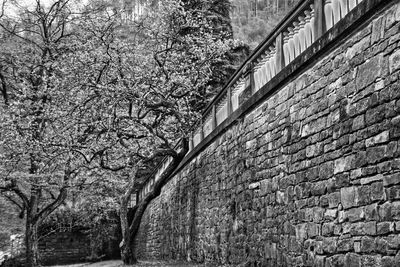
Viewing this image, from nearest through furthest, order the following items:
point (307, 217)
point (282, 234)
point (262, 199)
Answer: point (307, 217) → point (282, 234) → point (262, 199)

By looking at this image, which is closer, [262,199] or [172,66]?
[262,199]

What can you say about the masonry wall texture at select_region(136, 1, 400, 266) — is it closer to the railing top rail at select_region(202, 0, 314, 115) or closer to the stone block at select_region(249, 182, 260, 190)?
the stone block at select_region(249, 182, 260, 190)

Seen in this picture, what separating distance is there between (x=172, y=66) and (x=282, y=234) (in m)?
10.8

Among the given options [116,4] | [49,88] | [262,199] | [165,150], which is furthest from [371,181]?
[116,4]

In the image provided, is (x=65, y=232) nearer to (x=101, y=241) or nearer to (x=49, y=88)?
(x=101, y=241)

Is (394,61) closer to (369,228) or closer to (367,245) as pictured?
(369,228)

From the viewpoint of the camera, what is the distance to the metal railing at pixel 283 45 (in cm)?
675

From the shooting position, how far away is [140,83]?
16312 millimetres

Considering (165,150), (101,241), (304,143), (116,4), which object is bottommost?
(101,241)

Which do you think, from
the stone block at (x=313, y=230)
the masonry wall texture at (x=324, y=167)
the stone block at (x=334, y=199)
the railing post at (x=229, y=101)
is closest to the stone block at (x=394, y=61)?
the masonry wall texture at (x=324, y=167)

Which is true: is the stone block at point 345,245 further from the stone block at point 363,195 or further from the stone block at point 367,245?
the stone block at point 363,195

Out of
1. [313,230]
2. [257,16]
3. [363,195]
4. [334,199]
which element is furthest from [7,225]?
[257,16]

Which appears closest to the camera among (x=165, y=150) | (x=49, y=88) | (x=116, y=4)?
(x=165, y=150)

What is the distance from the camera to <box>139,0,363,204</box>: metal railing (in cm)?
675
